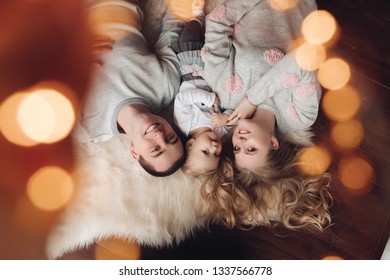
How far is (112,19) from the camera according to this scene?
35.4 inches

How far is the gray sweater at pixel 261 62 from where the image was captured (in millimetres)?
845

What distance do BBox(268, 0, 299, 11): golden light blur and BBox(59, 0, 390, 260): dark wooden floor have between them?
69 mm

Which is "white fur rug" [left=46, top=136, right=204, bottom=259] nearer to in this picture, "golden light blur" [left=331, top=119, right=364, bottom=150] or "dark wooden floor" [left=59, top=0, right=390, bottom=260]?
"dark wooden floor" [left=59, top=0, right=390, bottom=260]

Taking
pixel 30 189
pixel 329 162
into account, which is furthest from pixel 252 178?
pixel 30 189

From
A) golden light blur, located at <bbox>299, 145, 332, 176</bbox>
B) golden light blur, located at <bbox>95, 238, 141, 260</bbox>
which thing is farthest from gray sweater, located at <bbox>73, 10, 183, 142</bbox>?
golden light blur, located at <bbox>299, 145, 332, 176</bbox>

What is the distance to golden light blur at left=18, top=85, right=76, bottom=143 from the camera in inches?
32.5

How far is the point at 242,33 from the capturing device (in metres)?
0.91

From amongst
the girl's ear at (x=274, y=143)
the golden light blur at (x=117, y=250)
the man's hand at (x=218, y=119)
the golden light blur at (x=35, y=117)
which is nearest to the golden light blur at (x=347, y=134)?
the girl's ear at (x=274, y=143)

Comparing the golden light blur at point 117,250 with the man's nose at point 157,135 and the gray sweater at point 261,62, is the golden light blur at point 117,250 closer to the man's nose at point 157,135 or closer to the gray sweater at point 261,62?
the man's nose at point 157,135

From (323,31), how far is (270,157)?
0.34 meters

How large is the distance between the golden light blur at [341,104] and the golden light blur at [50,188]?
0.59 meters

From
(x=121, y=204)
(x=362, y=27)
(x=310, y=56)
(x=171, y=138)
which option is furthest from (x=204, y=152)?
(x=362, y=27)
